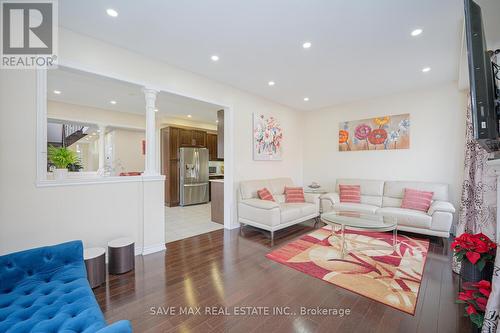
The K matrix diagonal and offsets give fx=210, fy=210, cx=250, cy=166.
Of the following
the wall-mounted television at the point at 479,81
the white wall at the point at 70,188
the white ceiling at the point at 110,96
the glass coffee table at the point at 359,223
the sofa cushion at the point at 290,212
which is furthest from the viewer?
the sofa cushion at the point at 290,212

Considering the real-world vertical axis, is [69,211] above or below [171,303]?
above

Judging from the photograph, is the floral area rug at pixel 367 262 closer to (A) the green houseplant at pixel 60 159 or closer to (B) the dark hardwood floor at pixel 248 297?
(B) the dark hardwood floor at pixel 248 297

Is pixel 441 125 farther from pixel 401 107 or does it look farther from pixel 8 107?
pixel 8 107

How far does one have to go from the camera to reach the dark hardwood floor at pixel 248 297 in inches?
66.5

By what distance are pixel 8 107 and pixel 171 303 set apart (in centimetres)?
247

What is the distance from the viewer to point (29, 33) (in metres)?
2.21

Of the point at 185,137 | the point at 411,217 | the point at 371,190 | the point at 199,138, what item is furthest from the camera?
the point at 199,138

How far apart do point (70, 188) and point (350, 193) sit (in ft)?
15.9

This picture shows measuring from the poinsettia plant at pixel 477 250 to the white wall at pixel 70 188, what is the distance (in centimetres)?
343

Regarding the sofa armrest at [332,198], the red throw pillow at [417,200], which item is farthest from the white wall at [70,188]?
the red throw pillow at [417,200]

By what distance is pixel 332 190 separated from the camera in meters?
5.55

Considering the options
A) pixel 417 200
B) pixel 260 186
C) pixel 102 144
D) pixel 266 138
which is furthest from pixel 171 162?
pixel 417 200

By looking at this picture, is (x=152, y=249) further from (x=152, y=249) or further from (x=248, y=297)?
(x=248, y=297)

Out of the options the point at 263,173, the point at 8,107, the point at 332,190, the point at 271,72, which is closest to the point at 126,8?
the point at 8,107
